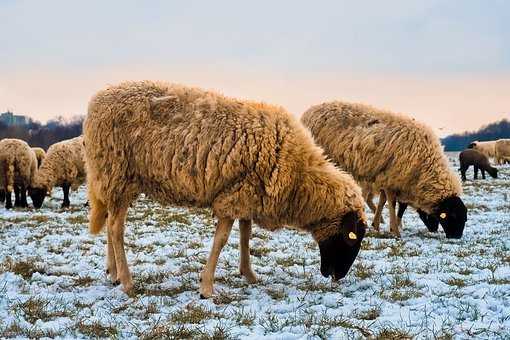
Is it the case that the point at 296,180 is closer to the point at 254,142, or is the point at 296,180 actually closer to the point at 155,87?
the point at 254,142

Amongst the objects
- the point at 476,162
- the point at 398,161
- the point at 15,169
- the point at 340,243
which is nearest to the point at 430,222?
the point at 398,161

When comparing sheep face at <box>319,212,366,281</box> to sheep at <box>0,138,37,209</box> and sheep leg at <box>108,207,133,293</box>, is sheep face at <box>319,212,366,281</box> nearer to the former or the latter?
sheep leg at <box>108,207,133,293</box>

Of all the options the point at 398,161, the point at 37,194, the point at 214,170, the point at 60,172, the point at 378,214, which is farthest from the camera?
the point at 60,172

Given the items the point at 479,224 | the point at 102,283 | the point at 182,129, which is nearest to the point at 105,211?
the point at 102,283

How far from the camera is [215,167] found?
21.3ft

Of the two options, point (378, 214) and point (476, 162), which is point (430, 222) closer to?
point (378, 214)

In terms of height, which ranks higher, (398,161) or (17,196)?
(398,161)

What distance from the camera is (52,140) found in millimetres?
78688

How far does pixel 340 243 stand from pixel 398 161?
15.7 feet

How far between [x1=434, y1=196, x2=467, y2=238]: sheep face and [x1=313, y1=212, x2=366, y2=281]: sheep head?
4.73 meters

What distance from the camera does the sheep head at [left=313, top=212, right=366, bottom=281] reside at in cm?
686

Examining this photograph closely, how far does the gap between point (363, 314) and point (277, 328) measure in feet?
3.10

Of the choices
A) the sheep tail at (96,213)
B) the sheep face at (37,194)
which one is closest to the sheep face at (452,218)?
the sheep tail at (96,213)

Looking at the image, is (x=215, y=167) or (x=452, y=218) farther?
(x=452, y=218)
